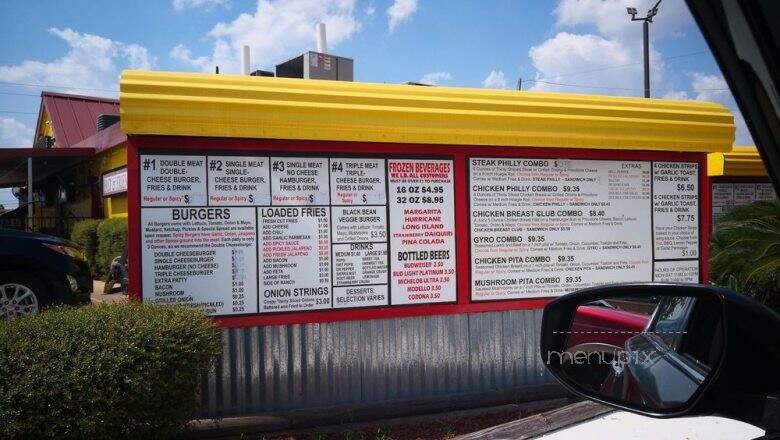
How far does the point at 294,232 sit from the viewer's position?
16.6 ft

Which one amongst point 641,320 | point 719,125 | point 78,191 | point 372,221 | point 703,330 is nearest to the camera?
point 703,330

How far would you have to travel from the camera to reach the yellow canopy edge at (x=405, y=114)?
467 cm

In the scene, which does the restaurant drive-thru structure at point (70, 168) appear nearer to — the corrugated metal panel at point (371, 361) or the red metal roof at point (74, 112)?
the red metal roof at point (74, 112)

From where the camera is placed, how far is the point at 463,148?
5.48 metres

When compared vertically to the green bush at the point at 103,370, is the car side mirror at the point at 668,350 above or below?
above

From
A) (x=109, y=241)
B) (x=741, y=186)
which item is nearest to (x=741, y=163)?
(x=741, y=186)

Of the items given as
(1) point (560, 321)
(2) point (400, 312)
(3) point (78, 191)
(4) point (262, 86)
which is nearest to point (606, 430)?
(1) point (560, 321)

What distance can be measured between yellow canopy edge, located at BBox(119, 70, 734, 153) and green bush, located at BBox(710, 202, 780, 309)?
230cm

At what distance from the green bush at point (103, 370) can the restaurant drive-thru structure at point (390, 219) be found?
2.24 feet

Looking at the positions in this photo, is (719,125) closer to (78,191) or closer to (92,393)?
(92,393)

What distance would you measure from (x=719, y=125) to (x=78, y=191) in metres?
17.6

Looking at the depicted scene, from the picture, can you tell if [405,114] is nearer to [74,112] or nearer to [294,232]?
[294,232]

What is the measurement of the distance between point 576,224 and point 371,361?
2.18m

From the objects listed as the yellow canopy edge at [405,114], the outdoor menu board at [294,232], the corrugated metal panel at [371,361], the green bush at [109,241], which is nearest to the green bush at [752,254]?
the yellow canopy edge at [405,114]
